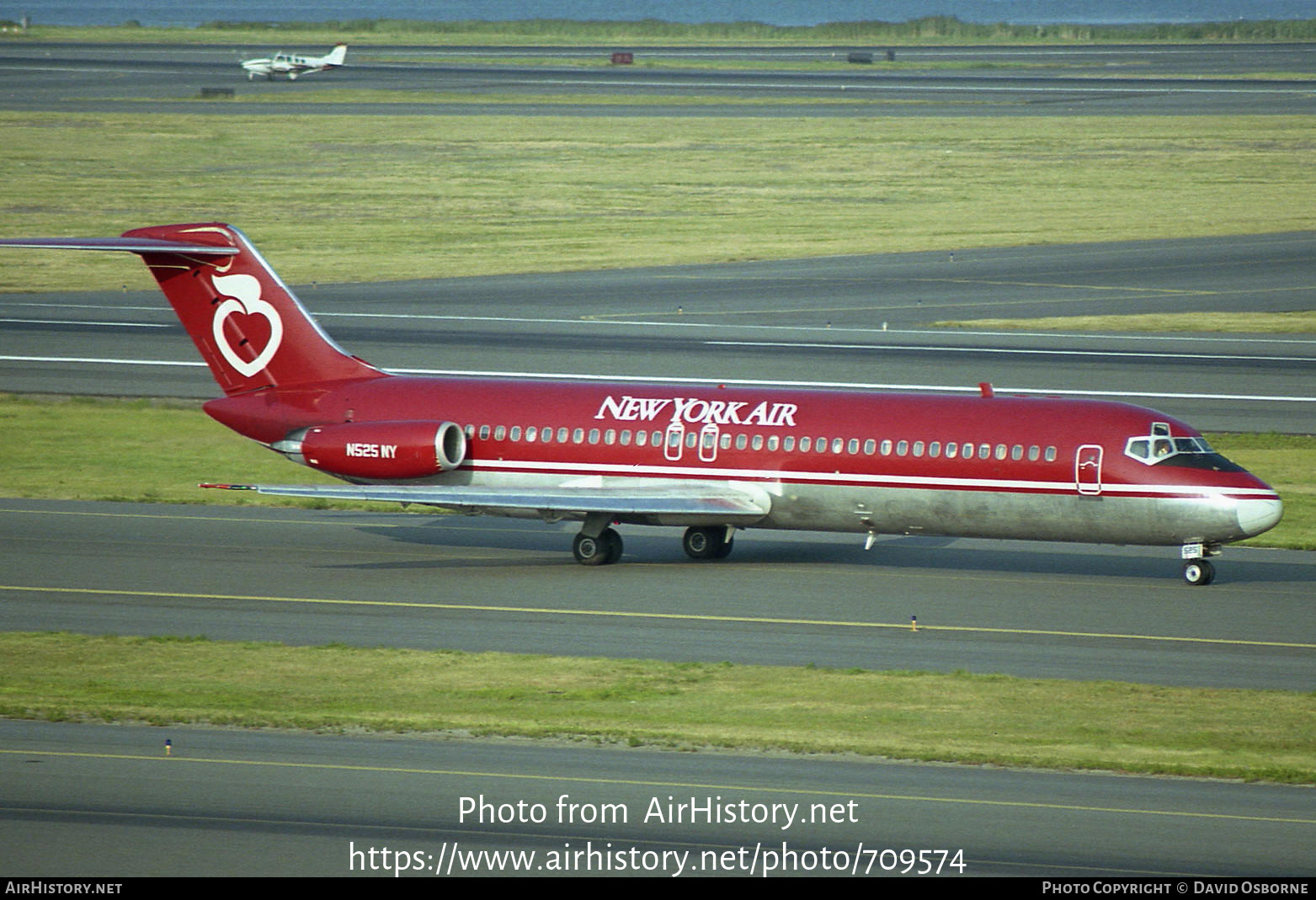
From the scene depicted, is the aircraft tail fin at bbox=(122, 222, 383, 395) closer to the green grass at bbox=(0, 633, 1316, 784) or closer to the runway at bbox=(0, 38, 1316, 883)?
the runway at bbox=(0, 38, 1316, 883)

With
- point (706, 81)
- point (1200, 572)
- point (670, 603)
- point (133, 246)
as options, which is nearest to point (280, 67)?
point (706, 81)

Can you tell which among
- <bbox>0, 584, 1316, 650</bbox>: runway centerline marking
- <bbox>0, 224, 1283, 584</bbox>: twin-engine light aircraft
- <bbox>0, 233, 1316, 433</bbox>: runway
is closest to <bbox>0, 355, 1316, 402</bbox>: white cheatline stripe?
<bbox>0, 233, 1316, 433</bbox>: runway

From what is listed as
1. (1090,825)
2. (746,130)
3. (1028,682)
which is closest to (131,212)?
(746,130)

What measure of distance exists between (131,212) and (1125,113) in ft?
221

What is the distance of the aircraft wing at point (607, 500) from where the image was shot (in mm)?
35000

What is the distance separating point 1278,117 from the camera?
11675 cm

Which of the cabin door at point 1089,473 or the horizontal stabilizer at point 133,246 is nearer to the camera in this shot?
the cabin door at point 1089,473

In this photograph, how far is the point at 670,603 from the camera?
3250cm

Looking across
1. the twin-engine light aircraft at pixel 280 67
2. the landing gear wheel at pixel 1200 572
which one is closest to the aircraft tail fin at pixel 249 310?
the landing gear wheel at pixel 1200 572

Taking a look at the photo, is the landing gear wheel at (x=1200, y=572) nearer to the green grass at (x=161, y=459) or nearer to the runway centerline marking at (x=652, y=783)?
the green grass at (x=161, y=459)

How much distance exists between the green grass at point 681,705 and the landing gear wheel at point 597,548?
25.4ft

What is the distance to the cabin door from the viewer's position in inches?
1304

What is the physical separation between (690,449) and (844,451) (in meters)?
3.21

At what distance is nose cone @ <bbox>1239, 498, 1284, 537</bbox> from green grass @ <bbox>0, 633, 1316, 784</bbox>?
23.4 feet
